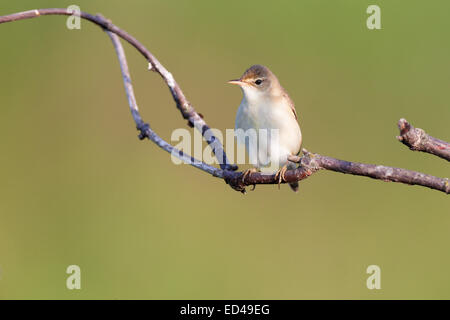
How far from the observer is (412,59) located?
5.33 m

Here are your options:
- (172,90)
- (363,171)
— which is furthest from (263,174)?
(172,90)

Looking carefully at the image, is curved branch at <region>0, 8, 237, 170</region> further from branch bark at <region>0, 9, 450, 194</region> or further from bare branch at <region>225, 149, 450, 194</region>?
bare branch at <region>225, 149, 450, 194</region>

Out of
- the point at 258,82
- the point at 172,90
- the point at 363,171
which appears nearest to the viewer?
the point at 363,171

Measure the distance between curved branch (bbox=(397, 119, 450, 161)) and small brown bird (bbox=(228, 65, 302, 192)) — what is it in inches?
59.4

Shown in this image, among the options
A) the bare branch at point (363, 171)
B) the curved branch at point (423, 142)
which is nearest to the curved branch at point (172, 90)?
the bare branch at point (363, 171)

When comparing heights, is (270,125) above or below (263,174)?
above

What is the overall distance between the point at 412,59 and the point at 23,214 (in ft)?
13.4

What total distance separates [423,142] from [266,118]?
62.8 inches

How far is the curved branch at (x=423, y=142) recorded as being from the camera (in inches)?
60.1

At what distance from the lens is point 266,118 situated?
3.09m

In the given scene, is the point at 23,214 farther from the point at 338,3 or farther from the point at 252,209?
the point at 338,3

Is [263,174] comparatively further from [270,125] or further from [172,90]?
[270,125]

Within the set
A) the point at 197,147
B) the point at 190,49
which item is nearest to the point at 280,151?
the point at 197,147

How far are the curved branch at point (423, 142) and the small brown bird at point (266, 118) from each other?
1509 millimetres
